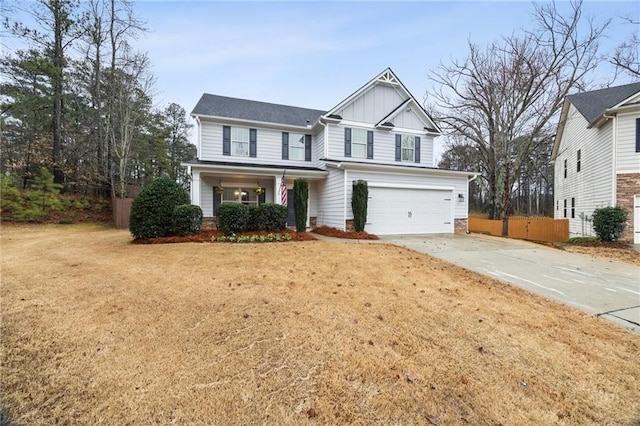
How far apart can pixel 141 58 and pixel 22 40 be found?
213 inches

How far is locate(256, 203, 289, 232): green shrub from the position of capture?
10242mm

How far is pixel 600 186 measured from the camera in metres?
12.7

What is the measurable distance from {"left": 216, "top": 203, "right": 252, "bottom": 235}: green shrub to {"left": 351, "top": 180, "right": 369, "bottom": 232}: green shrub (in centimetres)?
427

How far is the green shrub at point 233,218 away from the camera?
982 centimetres

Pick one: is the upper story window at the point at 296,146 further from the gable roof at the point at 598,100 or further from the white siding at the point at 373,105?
the gable roof at the point at 598,100

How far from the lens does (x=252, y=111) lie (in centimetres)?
1463

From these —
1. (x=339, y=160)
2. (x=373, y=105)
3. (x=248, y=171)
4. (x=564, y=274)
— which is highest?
(x=373, y=105)

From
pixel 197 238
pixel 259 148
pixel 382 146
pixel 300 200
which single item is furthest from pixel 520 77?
pixel 197 238

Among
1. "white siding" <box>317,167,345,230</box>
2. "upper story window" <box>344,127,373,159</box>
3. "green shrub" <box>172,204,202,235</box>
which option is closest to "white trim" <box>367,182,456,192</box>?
"white siding" <box>317,167,345,230</box>

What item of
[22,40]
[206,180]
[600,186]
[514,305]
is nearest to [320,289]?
[514,305]

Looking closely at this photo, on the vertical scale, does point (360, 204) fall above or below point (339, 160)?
below

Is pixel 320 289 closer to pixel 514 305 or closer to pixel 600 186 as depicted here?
pixel 514 305

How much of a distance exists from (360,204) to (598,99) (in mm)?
14592

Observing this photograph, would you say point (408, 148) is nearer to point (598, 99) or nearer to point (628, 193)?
point (628, 193)
